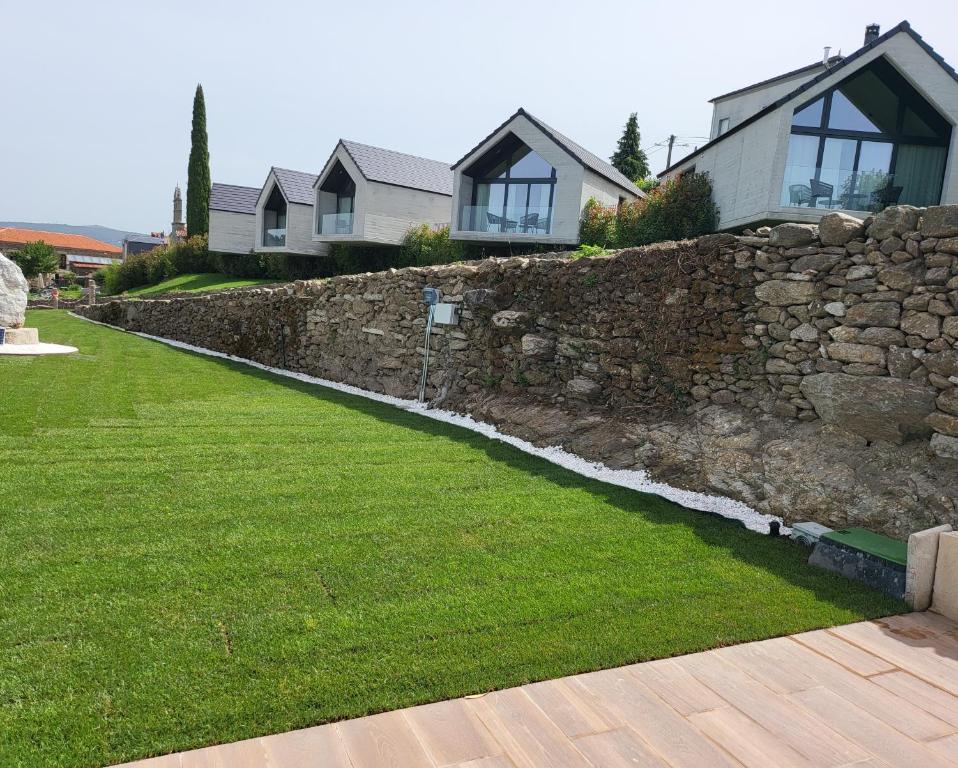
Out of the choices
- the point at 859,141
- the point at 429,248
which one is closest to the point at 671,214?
the point at 859,141

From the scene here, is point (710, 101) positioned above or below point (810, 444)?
above

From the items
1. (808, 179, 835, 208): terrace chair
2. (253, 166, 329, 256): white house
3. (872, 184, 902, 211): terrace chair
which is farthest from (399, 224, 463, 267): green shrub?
(872, 184, 902, 211): terrace chair

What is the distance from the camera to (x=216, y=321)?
61.1ft

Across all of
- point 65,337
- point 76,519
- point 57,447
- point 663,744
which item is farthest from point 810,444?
point 65,337

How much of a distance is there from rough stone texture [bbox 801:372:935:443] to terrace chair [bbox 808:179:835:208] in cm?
1405

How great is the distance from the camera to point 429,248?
26844mm

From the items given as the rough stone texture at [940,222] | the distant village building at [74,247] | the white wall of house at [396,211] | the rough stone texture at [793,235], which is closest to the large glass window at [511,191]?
the white wall of house at [396,211]

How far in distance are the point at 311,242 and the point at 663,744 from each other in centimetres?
3156

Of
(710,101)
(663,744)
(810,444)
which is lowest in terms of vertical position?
(663,744)

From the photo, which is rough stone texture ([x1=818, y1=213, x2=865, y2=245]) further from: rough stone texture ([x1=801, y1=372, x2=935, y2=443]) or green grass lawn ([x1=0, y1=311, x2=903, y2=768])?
green grass lawn ([x1=0, y1=311, x2=903, y2=768])

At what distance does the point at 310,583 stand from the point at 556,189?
2123 centimetres

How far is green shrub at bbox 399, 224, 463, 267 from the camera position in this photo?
25.8 m

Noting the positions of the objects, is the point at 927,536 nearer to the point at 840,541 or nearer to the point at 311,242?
the point at 840,541

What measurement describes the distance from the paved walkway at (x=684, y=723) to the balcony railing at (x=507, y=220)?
2104 cm
